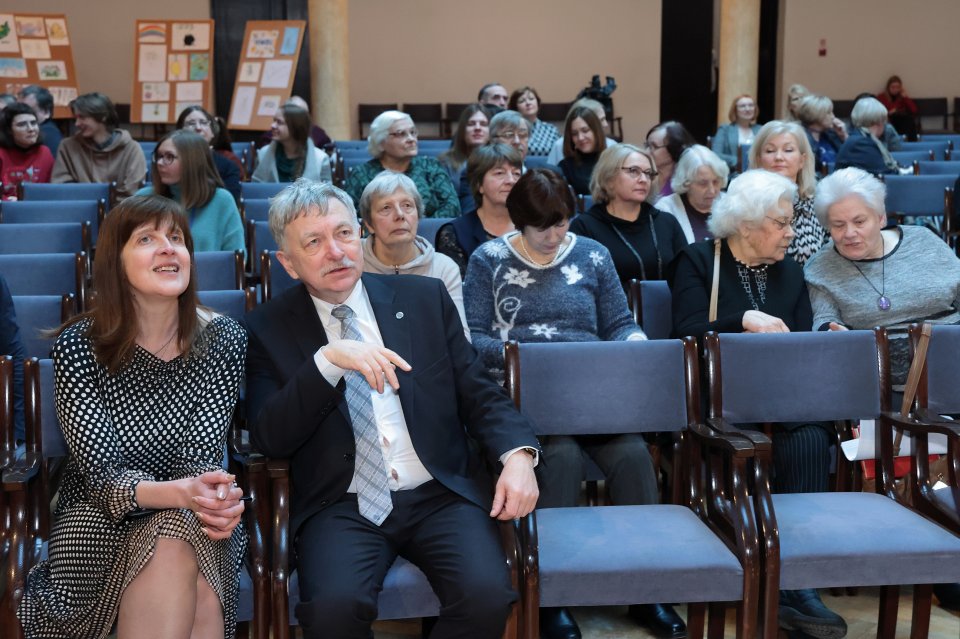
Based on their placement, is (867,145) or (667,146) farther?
(867,145)

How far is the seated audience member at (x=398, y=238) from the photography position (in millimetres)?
3533

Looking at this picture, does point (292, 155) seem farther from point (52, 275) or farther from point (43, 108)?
point (52, 275)

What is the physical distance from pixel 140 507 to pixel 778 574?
56.8 inches

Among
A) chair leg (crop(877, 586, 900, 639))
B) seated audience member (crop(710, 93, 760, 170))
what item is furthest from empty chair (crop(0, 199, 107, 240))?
seated audience member (crop(710, 93, 760, 170))

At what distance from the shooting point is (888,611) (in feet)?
9.12

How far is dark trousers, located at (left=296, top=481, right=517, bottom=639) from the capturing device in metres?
2.21

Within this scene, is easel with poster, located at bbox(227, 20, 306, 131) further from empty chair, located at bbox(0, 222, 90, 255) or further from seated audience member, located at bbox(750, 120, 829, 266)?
seated audience member, located at bbox(750, 120, 829, 266)

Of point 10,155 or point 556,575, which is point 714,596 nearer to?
point 556,575

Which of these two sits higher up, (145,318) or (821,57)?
(821,57)

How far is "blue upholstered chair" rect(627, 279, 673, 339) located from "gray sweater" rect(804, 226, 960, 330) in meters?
0.49

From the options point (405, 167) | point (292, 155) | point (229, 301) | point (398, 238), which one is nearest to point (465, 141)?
point (405, 167)

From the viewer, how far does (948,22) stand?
44.4 ft

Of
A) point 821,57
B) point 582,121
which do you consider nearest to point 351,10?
point 821,57

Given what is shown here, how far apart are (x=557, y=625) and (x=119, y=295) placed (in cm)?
145
